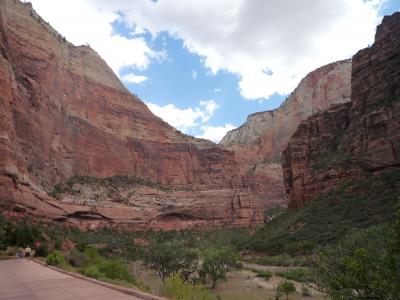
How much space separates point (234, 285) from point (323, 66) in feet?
350

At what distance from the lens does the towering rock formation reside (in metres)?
107

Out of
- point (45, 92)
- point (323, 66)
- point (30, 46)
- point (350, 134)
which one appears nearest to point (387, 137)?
point (350, 134)

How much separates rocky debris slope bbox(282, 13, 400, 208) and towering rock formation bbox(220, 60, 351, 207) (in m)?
42.4

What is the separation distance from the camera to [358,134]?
47.2 m

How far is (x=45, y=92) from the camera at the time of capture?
6488 centimetres

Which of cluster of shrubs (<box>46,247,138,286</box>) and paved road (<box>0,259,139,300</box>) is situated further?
cluster of shrubs (<box>46,247,138,286</box>)

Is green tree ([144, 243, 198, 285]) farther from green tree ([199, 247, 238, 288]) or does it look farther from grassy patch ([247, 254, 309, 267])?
grassy patch ([247, 254, 309, 267])

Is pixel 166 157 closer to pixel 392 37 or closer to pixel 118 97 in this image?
pixel 118 97

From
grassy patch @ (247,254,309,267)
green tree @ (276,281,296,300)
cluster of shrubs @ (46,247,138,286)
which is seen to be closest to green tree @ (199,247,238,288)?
grassy patch @ (247,254,309,267)

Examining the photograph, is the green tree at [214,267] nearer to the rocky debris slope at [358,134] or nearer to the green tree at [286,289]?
the green tree at [286,289]

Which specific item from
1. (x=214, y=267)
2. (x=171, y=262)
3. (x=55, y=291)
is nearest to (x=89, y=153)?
(x=171, y=262)

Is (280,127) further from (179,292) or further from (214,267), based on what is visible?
(179,292)

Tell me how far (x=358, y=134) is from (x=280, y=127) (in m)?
80.9

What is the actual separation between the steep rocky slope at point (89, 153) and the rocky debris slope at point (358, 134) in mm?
24908
